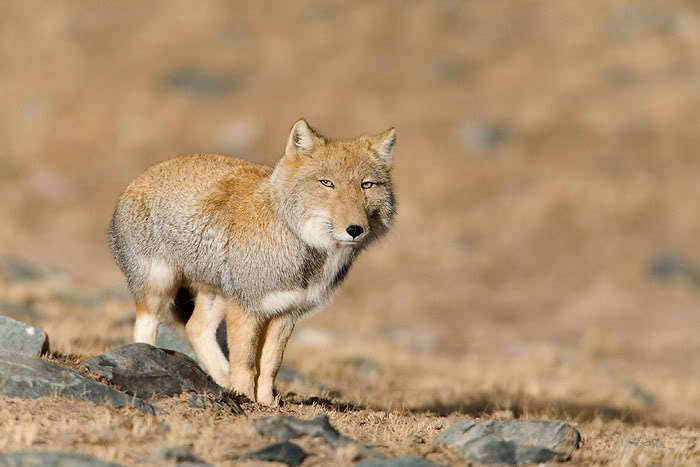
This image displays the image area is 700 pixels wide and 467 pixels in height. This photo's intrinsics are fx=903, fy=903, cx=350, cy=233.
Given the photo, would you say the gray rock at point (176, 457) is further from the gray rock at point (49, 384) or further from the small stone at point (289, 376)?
the small stone at point (289, 376)

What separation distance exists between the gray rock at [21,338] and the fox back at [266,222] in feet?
3.57

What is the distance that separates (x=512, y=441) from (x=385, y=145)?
9.96 feet

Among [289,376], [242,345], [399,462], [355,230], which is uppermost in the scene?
[355,230]

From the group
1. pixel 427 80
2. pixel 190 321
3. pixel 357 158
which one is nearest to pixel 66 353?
pixel 190 321

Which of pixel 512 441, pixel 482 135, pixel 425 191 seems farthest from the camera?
pixel 482 135

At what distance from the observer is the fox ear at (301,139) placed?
818cm

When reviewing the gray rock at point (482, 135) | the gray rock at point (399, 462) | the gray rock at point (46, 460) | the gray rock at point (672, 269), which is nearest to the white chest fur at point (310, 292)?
the gray rock at point (399, 462)

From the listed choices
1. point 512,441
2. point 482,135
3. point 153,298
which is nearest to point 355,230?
point 512,441

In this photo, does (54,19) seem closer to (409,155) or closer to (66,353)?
(409,155)

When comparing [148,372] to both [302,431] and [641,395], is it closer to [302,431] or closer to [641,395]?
[302,431]

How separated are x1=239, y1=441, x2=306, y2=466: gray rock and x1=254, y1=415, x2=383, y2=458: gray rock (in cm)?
25

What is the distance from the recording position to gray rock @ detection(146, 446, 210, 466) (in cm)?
591

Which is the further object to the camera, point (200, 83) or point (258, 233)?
point (200, 83)

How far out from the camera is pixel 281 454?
6113mm
